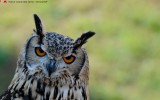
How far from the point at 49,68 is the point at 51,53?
93 millimetres

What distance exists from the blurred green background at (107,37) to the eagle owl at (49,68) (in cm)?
248

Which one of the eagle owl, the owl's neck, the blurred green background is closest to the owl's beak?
the eagle owl

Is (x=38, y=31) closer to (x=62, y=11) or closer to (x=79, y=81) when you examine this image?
(x=79, y=81)

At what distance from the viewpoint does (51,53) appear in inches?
189

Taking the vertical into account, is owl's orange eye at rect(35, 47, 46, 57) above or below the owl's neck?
above

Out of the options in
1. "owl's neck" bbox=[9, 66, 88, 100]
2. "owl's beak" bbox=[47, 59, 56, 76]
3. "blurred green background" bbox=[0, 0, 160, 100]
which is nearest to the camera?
"owl's beak" bbox=[47, 59, 56, 76]

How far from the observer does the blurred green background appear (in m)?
7.89

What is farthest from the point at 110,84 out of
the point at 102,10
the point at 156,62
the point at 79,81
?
the point at 79,81

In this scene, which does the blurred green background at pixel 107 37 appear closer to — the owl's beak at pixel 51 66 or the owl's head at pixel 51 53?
the owl's head at pixel 51 53

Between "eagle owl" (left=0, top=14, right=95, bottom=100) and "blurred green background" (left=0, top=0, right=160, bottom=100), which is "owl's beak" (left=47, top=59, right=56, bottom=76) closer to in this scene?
"eagle owl" (left=0, top=14, right=95, bottom=100)

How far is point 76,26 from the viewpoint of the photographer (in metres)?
8.76

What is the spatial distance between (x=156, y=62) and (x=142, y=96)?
606 millimetres

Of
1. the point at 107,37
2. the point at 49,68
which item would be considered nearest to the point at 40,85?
the point at 49,68

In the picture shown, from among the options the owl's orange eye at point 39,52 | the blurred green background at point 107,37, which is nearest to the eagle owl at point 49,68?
the owl's orange eye at point 39,52
